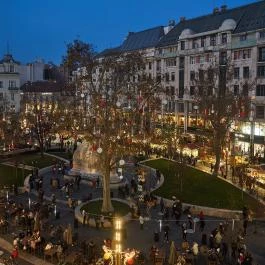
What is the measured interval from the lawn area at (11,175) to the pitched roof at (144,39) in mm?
43755

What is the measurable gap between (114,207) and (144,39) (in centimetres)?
5986

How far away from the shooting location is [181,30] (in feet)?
249

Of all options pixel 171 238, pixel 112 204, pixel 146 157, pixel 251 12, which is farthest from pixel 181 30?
pixel 171 238

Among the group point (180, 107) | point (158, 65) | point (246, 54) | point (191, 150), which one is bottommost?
point (191, 150)

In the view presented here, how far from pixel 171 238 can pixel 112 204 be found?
737cm

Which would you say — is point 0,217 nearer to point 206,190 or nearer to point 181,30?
point 206,190

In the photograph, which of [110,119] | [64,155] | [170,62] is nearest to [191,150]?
[64,155]

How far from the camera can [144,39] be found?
85.8 meters

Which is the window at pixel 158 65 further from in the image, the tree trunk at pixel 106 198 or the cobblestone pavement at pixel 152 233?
the tree trunk at pixel 106 198

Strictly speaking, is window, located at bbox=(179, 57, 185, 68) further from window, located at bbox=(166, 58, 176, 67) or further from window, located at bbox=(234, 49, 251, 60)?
window, located at bbox=(234, 49, 251, 60)

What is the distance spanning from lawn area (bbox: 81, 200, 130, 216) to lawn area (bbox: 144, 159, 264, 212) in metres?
4.71

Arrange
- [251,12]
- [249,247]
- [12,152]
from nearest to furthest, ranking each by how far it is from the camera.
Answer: [249,247]
[12,152]
[251,12]

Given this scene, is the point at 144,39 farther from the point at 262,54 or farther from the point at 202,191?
the point at 202,191

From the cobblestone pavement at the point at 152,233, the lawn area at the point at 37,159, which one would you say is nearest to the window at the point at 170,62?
the lawn area at the point at 37,159
